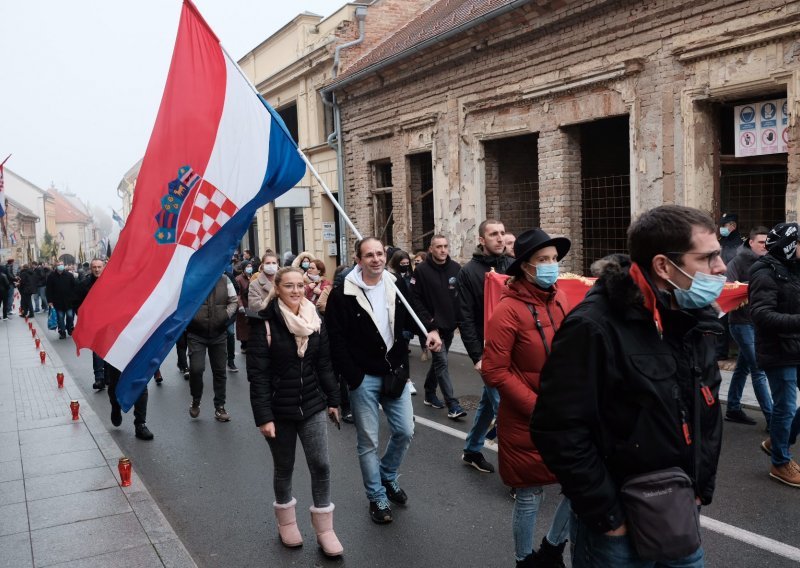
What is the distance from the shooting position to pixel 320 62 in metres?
21.6

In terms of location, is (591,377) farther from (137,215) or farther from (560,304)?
(137,215)

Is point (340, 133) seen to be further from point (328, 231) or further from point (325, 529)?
point (325, 529)

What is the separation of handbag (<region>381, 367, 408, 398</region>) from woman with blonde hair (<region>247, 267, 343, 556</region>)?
0.53 meters

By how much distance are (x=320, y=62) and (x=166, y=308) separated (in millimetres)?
18052

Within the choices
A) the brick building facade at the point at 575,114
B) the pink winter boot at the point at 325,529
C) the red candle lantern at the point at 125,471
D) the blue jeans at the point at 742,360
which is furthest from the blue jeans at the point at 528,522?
the brick building facade at the point at 575,114

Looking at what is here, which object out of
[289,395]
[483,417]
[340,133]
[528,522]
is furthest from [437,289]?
[340,133]

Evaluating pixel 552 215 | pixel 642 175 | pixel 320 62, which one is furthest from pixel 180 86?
pixel 320 62

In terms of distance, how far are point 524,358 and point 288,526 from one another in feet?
6.31

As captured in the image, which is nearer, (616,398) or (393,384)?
(616,398)

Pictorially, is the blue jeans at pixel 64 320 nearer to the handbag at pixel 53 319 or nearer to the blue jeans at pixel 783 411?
the handbag at pixel 53 319

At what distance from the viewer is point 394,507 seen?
205 inches

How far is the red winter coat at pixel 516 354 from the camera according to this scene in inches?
152

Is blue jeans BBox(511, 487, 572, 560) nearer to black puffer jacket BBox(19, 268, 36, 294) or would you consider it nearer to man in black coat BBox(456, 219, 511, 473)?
man in black coat BBox(456, 219, 511, 473)

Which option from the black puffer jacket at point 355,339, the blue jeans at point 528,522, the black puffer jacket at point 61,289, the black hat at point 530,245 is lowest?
the blue jeans at point 528,522
